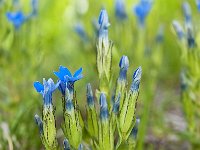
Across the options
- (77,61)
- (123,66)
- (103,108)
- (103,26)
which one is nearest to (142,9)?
(77,61)

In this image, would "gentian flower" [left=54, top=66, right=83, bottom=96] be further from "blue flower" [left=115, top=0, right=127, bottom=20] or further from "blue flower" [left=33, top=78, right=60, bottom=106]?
"blue flower" [left=115, top=0, right=127, bottom=20]

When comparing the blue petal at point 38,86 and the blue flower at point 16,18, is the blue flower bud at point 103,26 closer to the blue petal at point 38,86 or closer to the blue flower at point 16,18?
the blue petal at point 38,86

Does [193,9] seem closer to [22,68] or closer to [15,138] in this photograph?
[22,68]

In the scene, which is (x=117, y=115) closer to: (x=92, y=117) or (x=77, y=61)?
(x=92, y=117)

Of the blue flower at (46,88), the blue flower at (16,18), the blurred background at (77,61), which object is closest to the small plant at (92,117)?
the blue flower at (46,88)

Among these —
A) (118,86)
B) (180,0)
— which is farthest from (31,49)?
(180,0)
